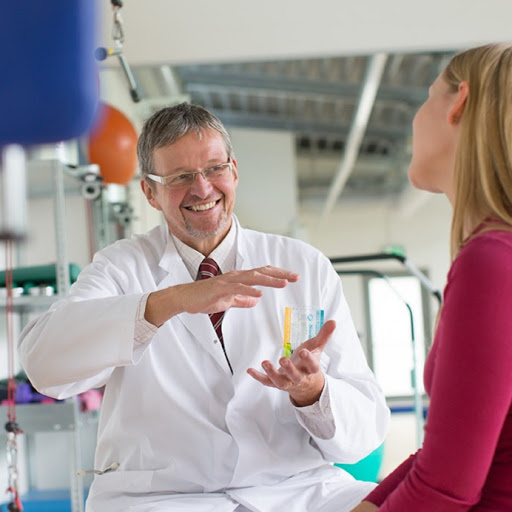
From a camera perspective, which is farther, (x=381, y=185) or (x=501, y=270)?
(x=381, y=185)

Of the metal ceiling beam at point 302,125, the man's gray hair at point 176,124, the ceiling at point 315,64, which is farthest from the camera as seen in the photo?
the metal ceiling beam at point 302,125

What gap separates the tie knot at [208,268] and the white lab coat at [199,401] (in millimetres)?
94

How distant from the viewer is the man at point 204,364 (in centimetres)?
143

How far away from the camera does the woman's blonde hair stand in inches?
37.3

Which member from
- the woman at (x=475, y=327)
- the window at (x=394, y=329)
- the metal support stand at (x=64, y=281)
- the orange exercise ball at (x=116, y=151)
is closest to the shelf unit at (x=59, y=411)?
the metal support stand at (x=64, y=281)

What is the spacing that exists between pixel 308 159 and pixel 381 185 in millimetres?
1105

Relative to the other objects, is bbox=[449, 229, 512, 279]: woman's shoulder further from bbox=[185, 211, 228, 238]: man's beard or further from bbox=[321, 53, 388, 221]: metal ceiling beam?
bbox=[321, 53, 388, 221]: metal ceiling beam

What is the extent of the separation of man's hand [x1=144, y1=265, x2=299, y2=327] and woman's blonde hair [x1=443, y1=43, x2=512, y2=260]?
0.37 meters

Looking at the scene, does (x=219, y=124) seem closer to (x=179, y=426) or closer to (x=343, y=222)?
(x=179, y=426)

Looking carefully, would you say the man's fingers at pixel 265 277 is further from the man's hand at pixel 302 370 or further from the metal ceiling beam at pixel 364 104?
the metal ceiling beam at pixel 364 104

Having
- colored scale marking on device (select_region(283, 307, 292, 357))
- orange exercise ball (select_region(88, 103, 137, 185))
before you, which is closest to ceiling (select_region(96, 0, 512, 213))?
orange exercise ball (select_region(88, 103, 137, 185))

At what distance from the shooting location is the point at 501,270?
87cm

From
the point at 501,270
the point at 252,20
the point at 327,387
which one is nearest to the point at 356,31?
the point at 252,20

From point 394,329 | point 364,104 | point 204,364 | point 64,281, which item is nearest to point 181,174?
point 204,364
